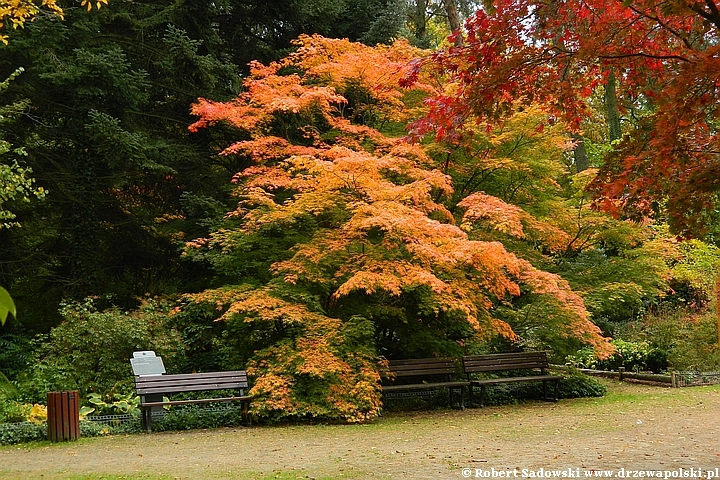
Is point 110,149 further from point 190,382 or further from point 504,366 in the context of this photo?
point 504,366

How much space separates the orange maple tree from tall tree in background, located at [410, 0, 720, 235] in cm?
278

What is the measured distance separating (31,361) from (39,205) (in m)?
3.89

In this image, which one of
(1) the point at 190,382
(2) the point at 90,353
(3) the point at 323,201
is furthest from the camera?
(2) the point at 90,353

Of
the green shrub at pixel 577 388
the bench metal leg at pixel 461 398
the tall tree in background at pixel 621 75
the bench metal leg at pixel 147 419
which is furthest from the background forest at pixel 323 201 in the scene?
the bench metal leg at pixel 147 419

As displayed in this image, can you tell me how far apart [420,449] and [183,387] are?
156 inches

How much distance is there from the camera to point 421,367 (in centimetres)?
1095

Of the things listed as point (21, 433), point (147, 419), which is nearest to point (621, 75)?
point (147, 419)

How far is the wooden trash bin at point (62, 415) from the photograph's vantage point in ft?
26.5

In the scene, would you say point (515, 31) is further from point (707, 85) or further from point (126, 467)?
point (126, 467)

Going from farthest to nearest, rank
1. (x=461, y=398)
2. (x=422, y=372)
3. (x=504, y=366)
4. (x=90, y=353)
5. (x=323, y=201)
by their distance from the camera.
Result: (x=504, y=366) < (x=461, y=398) < (x=422, y=372) < (x=90, y=353) < (x=323, y=201)

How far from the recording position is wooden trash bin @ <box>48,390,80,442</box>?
8086mm

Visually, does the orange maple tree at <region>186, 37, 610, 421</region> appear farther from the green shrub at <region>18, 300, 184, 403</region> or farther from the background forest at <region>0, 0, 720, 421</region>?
the green shrub at <region>18, 300, 184, 403</region>

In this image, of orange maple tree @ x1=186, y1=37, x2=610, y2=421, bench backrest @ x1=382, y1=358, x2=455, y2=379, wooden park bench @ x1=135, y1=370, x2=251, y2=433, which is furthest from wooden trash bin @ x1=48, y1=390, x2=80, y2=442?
bench backrest @ x1=382, y1=358, x2=455, y2=379

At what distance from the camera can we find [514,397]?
39.3ft
